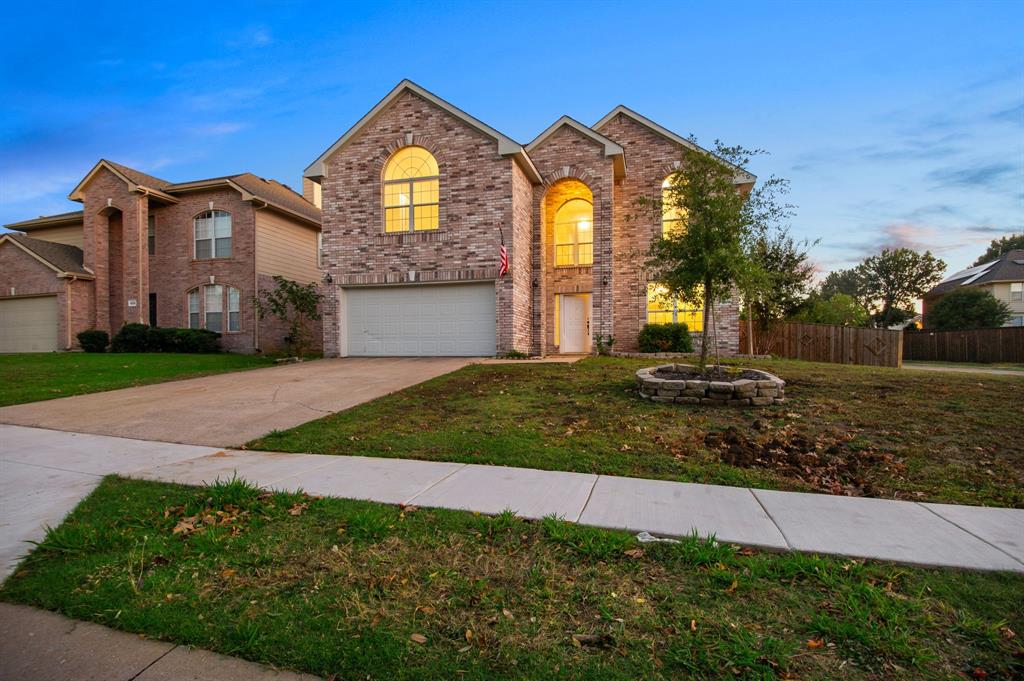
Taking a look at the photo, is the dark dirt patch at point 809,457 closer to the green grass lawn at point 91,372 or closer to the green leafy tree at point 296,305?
the green grass lawn at point 91,372

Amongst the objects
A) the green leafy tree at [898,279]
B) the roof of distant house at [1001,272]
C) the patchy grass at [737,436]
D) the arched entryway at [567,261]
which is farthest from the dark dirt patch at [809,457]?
the green leafy tree at [898,279]

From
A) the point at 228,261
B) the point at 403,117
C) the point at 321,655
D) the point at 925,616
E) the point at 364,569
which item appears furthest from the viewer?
the point at 228,261

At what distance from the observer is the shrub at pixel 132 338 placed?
62.3 feet

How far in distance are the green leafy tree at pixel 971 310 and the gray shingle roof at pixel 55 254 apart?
48.5 meters

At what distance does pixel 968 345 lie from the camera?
23.6 meters

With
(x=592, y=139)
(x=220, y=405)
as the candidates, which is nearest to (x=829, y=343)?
(x=592, y=139)

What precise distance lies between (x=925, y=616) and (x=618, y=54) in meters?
19.1

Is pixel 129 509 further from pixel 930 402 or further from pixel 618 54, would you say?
pixel 618 54

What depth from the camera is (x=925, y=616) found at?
2262 millimetres

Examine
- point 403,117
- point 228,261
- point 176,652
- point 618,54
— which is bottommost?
point 176,652

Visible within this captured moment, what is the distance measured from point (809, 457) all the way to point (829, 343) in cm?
1555

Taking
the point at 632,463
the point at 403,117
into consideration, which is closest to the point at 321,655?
the point at 632,463

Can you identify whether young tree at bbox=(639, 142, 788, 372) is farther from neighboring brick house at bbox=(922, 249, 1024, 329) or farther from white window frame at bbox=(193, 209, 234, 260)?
neighboring brick house at bbox=(922, 249, 1024, 329)

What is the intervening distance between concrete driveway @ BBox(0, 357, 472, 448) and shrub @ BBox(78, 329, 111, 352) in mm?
12397
